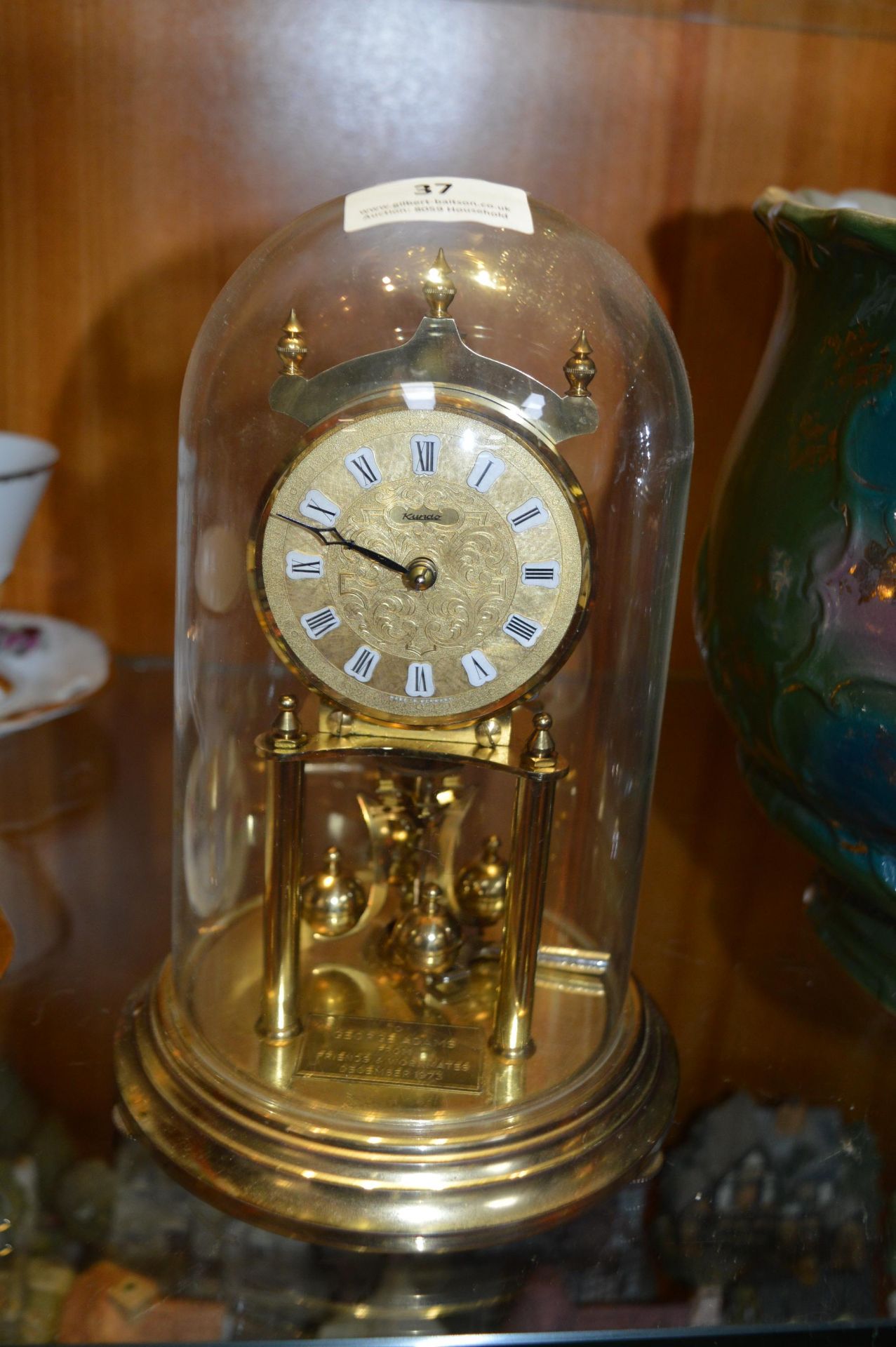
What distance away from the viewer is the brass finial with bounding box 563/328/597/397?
1.82 ft

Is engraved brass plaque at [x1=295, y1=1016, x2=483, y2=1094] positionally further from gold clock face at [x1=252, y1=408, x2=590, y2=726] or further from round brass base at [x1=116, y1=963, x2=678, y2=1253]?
gold clock face at [x1=252, y1=408, x2=590, y2=726]

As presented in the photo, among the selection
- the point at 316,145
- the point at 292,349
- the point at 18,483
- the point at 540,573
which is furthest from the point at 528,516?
the point at 316,145

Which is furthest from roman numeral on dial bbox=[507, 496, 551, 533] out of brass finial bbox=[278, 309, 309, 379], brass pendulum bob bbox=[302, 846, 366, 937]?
brass pendulum bob bbox=[302, 846, 366, 937]

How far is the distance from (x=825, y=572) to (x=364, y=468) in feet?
0.85

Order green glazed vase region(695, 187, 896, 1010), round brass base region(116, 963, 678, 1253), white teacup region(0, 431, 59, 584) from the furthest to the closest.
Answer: white teacup region(0, 431, 59, 584)
green glazed vase region(695, 187, 896, 1010)
round brass base region(116, 963, 678, 1253)

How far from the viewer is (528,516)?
544 mm

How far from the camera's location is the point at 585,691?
2.31ft

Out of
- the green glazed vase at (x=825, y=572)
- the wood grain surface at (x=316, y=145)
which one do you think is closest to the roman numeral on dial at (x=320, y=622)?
the green glazed vase at (x=825, y=572)

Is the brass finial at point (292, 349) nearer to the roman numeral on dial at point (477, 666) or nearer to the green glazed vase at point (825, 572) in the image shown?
the roman numeral on dial at point (477, 666)

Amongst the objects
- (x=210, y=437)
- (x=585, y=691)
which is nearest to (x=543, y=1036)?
(x=585, y=691)

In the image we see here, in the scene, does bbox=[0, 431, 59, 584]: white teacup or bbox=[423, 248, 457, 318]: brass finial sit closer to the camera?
bbox=[423, 248, 457, 318]: brass finial

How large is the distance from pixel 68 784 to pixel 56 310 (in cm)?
38

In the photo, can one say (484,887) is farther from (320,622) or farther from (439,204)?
(439,204)

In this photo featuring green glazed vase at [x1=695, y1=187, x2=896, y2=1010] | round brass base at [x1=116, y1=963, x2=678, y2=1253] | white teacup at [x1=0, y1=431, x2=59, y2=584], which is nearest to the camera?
round brass base at [x1=116, y1=963, x2=678, y2=1253]
